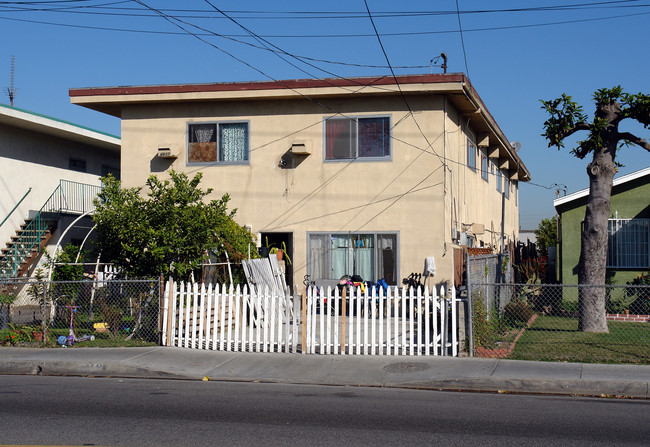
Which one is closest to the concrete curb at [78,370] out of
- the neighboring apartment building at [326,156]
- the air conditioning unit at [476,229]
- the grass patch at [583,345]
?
the grass patch at [583,345]

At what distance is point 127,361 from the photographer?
1160cm

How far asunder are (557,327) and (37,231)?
15536mm

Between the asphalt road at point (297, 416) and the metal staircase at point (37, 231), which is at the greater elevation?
the metal staircase at point (37, 231)

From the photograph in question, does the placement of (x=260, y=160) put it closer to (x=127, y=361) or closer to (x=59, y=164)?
(x=127, y=361)

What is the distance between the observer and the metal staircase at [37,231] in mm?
20844

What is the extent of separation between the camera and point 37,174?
76.8ft

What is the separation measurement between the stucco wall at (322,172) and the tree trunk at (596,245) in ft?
12.1

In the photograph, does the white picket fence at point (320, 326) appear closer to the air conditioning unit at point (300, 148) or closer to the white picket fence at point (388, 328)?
the white picket fence at point (388, 328)

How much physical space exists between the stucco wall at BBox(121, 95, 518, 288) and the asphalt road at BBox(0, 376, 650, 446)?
7922mm

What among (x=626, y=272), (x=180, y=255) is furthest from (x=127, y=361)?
(x=626, y=272)

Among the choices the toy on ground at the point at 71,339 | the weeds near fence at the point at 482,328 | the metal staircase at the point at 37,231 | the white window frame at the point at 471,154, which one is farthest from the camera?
the metal staircase at the point at 37,231

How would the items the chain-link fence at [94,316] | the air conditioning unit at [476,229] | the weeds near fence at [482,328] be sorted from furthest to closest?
the air conditioning unit at [476,229] < the chain-link fence at [94,316] < the weeds near fence at [482,328]

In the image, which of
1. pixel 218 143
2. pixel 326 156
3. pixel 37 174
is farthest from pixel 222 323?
pixel 37 174

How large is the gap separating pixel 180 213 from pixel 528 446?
869 cm
